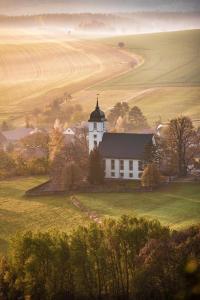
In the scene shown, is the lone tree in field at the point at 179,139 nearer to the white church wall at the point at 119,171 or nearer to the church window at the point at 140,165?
the church window at the point at 140,165

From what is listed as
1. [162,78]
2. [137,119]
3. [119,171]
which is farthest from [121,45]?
[119,171]

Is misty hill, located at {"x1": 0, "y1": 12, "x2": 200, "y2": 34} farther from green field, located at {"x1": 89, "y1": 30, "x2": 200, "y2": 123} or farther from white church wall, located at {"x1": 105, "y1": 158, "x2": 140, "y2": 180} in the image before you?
white church wall, located at {"x1": 105, "y1": 158, "x2": 140, "y2": 180}

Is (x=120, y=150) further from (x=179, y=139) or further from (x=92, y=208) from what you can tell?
(x=92, y=208)

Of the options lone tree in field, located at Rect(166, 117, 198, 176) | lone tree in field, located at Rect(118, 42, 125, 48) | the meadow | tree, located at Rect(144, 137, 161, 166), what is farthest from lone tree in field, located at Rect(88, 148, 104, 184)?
lone tree in field, located at Rect(118, 42, 125, 48)

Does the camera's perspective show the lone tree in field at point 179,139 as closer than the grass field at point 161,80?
Yes

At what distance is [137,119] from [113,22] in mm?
36699

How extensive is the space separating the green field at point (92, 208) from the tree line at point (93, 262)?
26.0 feet

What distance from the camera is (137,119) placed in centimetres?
8656

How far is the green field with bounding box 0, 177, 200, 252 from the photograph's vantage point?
140ft

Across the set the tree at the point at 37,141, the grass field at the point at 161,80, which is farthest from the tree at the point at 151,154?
the grass field at the point at 161,80

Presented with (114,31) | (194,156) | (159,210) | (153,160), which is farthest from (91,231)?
(114,31)

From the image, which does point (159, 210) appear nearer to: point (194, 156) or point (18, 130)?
point (194, 156)

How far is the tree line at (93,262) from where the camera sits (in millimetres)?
28344

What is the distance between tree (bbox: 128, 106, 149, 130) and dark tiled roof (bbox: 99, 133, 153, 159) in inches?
1010
